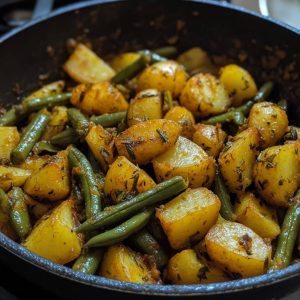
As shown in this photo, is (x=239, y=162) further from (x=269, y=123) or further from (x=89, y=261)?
(x=89, y=261)

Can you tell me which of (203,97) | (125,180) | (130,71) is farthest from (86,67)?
(125,180)

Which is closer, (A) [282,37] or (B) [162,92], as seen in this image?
(B) [162,92]

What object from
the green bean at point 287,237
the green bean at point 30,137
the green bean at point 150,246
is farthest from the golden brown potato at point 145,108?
the green bean at point 287,237

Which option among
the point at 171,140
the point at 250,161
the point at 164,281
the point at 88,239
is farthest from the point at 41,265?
the point at 250,161

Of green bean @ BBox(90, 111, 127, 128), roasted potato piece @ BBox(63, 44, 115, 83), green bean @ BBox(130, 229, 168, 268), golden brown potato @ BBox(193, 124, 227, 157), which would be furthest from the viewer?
roasted potato piece @ BBox(63, 44, 115, 83)

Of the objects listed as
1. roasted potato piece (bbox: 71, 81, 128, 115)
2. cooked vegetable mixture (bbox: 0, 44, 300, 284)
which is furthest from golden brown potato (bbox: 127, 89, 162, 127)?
roasted potato piece (bbox: 71, 81, 128, 115)

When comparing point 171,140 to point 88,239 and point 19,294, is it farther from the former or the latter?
point 19,294

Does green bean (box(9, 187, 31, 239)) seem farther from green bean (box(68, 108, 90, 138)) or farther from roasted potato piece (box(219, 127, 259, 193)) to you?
roasted potato piece (box(219, 127, 259, 193))
